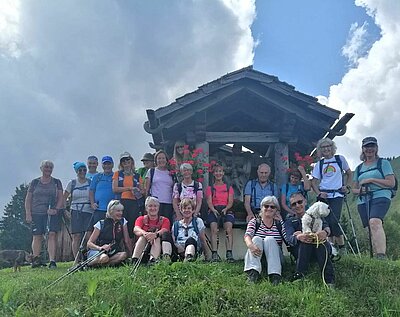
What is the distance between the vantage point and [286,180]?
9727 millimetres

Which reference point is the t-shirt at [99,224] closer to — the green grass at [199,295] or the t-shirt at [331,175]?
the green grass at [199,295]

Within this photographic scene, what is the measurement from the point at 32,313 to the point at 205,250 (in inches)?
122

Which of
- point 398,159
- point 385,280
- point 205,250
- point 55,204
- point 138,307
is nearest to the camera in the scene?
point 138,307

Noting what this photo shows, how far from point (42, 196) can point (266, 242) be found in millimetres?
4573

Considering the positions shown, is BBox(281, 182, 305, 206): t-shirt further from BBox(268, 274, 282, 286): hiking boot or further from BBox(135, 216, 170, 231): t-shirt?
BBox(268, 274, 282, 286): hiking boot

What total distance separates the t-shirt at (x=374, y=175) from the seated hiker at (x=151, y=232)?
3145 mm

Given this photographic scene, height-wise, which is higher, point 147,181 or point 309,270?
point 147,181

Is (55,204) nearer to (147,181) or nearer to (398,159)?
(147,181)

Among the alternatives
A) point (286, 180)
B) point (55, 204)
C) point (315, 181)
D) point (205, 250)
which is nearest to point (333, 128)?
point (286, 180)

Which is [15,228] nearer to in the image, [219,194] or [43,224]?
[43,224]

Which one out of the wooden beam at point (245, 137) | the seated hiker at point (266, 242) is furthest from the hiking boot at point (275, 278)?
the wooden beam at point (245, 137)

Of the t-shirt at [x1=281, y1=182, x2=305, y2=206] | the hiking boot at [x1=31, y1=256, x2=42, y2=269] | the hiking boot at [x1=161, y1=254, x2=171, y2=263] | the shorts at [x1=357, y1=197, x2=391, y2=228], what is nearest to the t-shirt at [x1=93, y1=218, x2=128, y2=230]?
the hiking boot at [x1=161, y1=254, x2=171, y2=263]

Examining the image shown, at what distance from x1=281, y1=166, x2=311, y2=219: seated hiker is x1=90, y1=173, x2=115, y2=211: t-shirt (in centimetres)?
311

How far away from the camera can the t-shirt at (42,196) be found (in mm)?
8531
